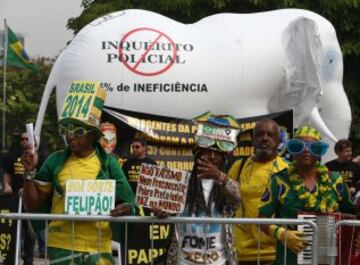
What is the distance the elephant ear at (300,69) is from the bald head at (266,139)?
22.0 feet

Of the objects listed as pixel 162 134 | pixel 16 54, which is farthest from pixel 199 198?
pixel 16 54

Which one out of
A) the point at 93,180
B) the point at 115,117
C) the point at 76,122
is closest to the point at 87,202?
the point at 93,180

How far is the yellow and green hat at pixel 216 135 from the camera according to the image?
22.9ft

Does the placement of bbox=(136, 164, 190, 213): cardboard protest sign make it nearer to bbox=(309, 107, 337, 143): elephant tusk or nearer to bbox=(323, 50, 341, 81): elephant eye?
bbox=(309, 107, 337, 143): elephant tusk

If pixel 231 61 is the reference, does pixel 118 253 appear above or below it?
below

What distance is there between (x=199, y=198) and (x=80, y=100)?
1.03 meters

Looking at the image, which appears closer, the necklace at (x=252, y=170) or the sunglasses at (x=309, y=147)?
the sunglasses at (x=309, y=147)

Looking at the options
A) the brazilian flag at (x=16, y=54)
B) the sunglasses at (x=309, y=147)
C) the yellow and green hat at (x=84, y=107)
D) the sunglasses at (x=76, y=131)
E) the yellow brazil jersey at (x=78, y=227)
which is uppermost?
the brazilian flag at (x=16, y=54)

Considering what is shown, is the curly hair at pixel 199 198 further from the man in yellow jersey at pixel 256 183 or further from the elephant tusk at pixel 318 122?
the elephant tusk at pixel 318 122

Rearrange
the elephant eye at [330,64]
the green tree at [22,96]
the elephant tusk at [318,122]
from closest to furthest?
the elephant tusk at [318,122] < the elephant eye at [330,64] < the green tree at [22,96]

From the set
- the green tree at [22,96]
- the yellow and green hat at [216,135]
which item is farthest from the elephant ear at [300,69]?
the green tree at [22,96]

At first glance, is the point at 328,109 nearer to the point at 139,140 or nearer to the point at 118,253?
the point at 139,140

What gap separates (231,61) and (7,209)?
4177mm

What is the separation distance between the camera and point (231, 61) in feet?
46.9
